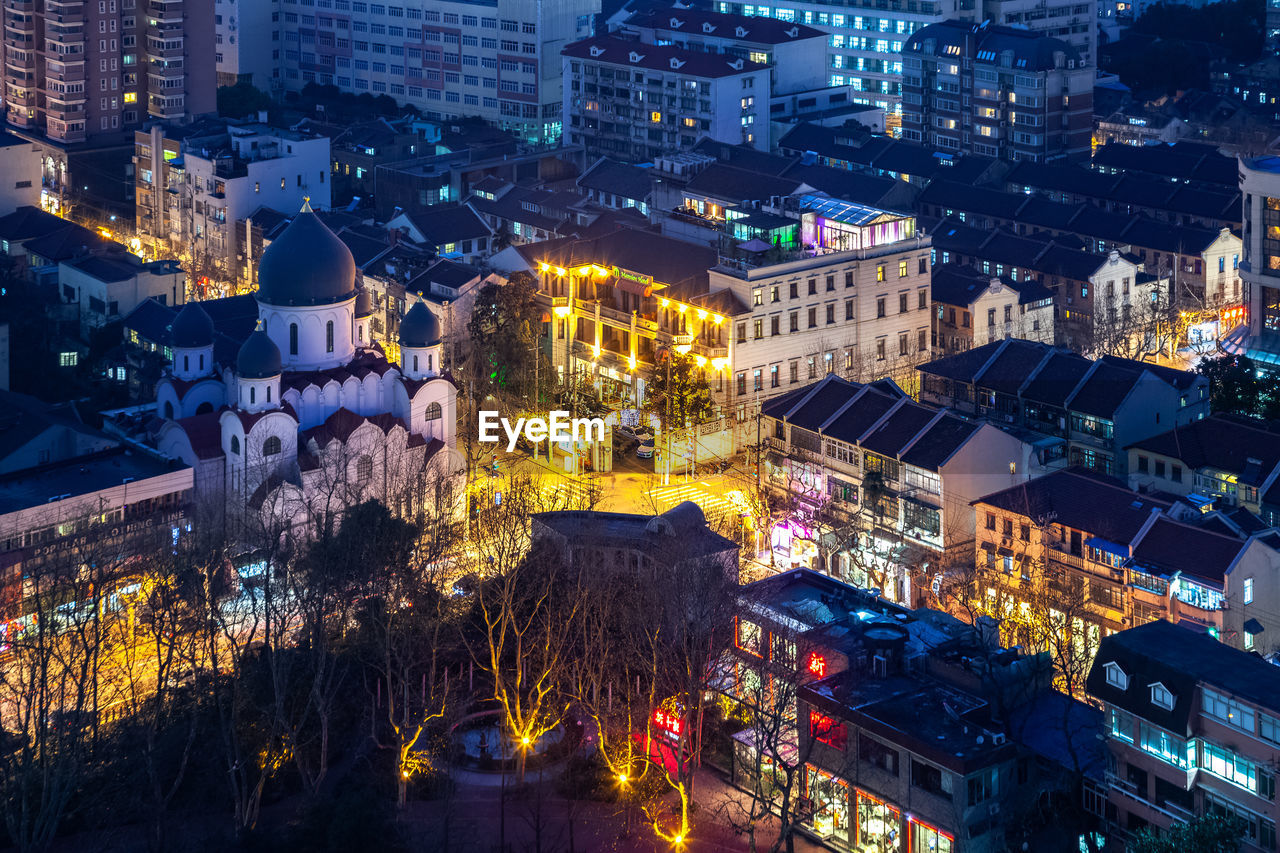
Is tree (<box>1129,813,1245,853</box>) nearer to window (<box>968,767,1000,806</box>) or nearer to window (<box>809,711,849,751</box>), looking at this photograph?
window (<box>968,767,1000,806</box>)

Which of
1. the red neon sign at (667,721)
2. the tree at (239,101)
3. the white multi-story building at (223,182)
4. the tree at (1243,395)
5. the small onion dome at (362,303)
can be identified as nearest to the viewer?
the red neon sign at (667,721)

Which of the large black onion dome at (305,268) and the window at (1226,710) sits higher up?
the large black onion dome at (305,268)

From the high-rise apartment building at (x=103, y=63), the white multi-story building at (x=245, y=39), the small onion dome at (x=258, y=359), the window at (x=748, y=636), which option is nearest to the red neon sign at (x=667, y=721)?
the window at (x=748, y=636)

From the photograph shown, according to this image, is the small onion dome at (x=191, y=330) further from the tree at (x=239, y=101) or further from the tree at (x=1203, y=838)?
the tree at (x=239, y=101)

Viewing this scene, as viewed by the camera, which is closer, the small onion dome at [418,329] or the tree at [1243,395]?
the small onion dome at [418,329]

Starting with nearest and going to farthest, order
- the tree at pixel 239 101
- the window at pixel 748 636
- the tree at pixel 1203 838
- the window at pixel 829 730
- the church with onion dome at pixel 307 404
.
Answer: the tree at pixel 1203 838, the window at pixel 829 730, the window at pixel 748 636, the church with onion dome at pixel 307 404, the tree at pixel 239 101

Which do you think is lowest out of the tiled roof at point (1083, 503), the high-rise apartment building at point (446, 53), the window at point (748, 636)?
the window at point (748, 636)

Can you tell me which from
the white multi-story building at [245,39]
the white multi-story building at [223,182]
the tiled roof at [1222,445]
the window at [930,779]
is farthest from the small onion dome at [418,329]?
the white multi-story building at [245,39]
